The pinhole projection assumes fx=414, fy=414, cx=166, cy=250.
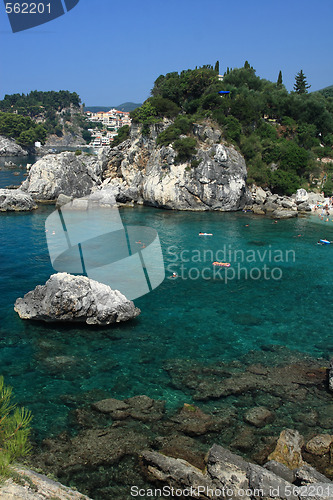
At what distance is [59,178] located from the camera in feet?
167

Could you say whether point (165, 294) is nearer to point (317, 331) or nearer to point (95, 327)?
point (95, 327)

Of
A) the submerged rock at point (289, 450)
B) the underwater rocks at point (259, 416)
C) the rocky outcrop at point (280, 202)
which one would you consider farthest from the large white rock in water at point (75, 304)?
the rocky outcrop at point (280, 202)

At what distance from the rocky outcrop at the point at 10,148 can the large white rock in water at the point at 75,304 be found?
115 m

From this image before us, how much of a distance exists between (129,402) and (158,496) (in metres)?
3.72

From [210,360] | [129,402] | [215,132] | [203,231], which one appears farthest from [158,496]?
[215,132]

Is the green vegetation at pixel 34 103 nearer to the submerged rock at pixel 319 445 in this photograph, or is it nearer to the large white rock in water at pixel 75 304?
the large white rock in water at pixel 75 304

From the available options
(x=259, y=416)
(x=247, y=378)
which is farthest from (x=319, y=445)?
(x=247, y=378)

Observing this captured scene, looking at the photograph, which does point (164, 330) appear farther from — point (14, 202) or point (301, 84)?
point (301, 84)

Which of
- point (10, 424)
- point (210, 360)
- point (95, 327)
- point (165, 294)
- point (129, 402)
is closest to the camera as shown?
point (10, 424)

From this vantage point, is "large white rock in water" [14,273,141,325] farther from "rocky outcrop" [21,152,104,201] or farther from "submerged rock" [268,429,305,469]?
"rocky outcrop" [21,152,104,201]

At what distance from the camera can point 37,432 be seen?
11.8 meters

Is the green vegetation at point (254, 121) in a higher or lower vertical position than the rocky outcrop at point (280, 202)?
higher

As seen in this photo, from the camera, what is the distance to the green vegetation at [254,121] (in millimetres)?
51594

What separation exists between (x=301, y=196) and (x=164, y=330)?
37261 millimetres
